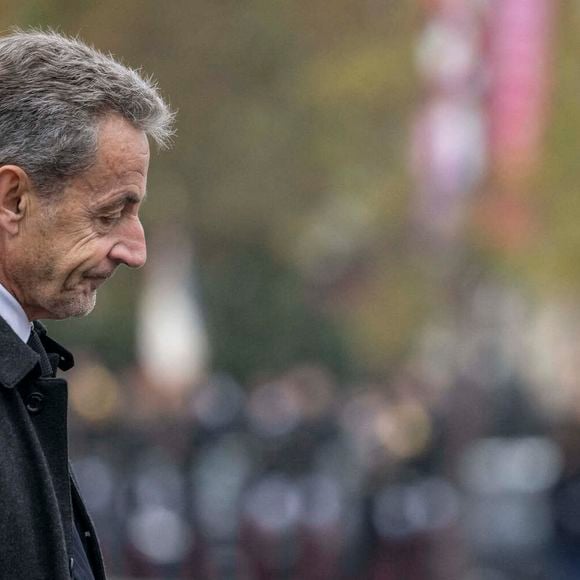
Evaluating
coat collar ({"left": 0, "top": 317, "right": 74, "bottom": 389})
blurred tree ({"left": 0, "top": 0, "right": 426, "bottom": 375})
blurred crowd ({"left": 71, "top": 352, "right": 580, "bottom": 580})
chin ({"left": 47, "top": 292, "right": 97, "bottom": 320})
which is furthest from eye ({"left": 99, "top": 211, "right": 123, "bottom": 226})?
blurred crowd ({"left": 71, "top": 352, "right": 580, "bottom": 580})

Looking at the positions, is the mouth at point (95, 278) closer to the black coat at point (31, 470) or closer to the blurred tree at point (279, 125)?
the black coat at point (31, 470)

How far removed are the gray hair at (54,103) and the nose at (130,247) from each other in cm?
15

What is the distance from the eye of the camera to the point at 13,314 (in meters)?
2.85

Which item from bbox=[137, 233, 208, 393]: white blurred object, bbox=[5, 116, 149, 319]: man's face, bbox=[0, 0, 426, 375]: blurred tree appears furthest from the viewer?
bbox=[137, 233, 208, 393]: white blurred object

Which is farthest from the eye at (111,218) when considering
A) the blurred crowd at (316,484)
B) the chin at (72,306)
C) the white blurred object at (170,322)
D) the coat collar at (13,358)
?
the white blurred object at (170,322)

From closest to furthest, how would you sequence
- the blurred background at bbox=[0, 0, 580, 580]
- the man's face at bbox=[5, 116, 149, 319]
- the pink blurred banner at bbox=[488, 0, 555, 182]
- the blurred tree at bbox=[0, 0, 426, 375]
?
the man's face at bbox=[5, 116, 149, 319] < the blurred tree at bbox=[0, 0, 426, 375] < the blurred background at bbox=[0, 0, 580, 580] < the pink blurred banner at bbox=[488, 0, 555, 182]

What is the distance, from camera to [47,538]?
108 inches

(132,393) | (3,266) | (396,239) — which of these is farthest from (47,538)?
(396,239)

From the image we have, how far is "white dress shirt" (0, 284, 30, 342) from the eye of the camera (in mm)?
2830

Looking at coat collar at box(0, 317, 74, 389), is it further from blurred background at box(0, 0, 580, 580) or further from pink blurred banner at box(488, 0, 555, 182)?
pink blurred banner at box(488, 0, 555, 182)

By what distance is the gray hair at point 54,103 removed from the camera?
9.04 feet

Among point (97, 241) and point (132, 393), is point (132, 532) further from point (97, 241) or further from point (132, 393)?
point (97, 241)

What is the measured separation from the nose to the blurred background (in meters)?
8.68

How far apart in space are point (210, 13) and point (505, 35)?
335 centimetres
